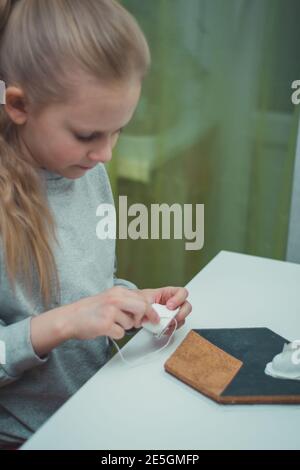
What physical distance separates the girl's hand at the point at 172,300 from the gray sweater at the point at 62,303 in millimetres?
114

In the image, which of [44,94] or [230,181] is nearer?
[44,94]

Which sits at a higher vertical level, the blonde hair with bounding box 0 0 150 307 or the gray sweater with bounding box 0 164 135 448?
the blonde hair with bounding box 0 0 150 307

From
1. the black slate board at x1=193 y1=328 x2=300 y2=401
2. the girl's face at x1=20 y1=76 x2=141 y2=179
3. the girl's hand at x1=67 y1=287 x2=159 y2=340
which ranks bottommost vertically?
the black slate board at x1=193 y1=328 x2=300 y2=401

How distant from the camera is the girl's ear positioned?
70cm

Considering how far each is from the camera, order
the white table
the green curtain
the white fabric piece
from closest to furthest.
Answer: the white table → the white fabric piece → the green curtain

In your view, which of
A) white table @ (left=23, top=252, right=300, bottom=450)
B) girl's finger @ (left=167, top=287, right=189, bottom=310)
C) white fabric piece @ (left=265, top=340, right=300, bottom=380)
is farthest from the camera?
girl's finger @ (left=167, top=287, right=189, bottom=310)

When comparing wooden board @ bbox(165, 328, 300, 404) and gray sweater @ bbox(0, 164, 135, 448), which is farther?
gray sweater @ bbox(0, 164, 135, 448)

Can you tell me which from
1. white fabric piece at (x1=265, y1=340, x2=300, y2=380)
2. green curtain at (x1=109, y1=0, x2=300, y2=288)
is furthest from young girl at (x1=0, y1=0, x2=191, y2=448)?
green curtain at (x1=109, y1=0, x2=300, y2=288)

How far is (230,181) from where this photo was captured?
4.99ft

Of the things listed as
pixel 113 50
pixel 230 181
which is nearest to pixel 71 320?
pixel 113 50

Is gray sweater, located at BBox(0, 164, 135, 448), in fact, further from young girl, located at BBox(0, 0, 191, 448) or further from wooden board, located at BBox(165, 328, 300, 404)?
wooden board, located at BBox(165, 328, 300, 404)

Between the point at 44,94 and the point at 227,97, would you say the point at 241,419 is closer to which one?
the point at 44,94

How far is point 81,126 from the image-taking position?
71cm
